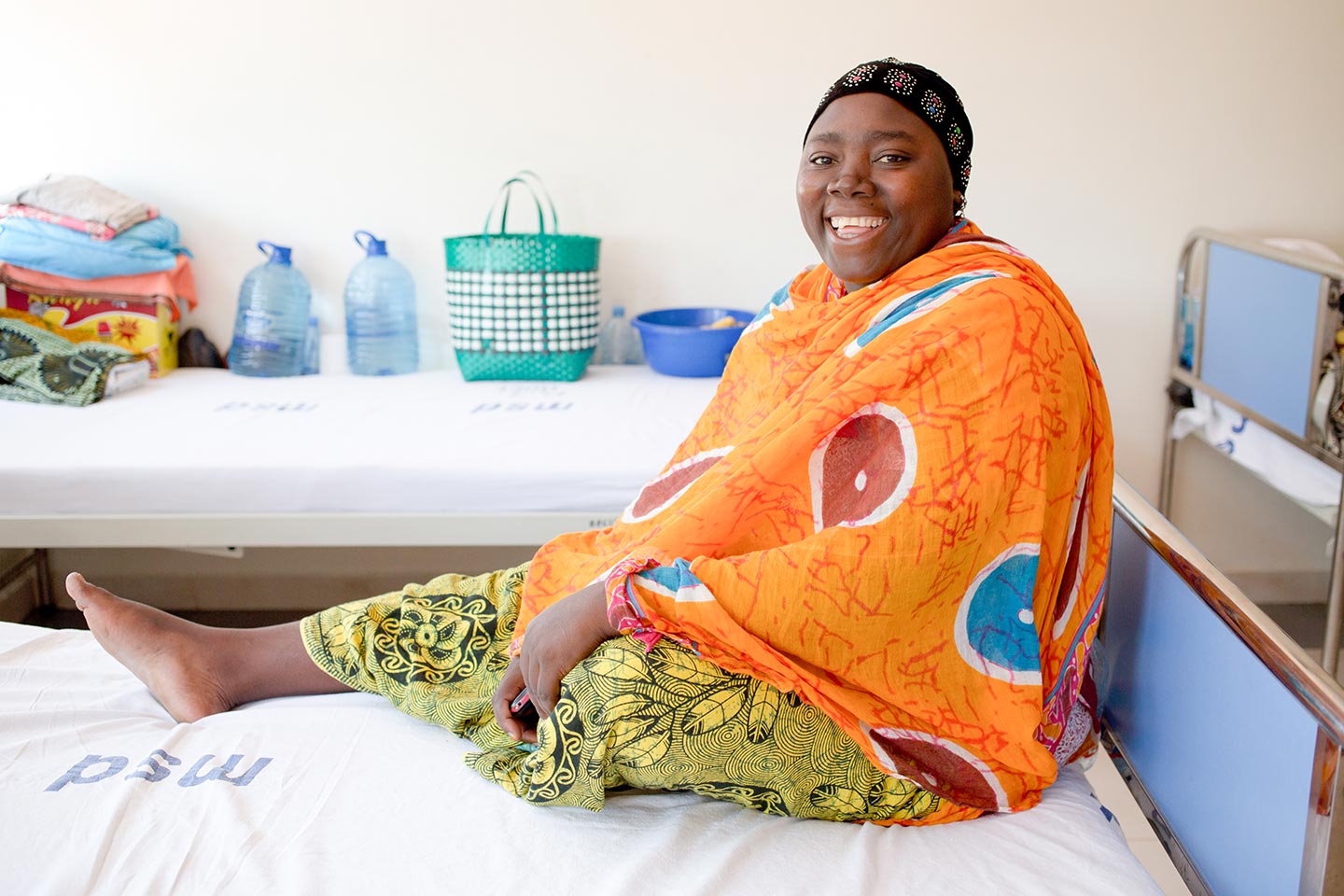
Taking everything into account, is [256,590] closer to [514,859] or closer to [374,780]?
[374,780]

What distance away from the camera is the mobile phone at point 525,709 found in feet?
5.02

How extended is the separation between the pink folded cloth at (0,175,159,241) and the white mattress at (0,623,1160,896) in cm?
202

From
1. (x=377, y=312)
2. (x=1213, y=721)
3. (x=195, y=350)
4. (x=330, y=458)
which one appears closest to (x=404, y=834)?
(x=1213, y=721)

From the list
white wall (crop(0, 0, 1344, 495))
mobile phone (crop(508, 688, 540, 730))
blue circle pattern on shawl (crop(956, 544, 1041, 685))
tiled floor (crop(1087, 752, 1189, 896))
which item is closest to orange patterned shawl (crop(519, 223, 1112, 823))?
blue circle pattern on shawl (crop(956, 544, 1041, 685))

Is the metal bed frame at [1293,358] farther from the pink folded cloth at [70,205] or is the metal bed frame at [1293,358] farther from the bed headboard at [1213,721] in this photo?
the pink folded cloth at [70,205]

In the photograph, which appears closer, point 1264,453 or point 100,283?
point 1264,453

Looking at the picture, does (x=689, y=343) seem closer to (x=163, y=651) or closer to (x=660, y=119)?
(x=660, y=119)

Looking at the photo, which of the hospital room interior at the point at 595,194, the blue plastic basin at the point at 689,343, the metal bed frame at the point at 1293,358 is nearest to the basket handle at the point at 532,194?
the hospital room interior at the point at 595,194

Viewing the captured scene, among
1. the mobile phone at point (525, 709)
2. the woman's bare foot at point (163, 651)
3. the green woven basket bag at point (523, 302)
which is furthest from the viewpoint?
the green woven basket bag at point (523, 302)

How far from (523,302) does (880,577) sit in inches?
80.5

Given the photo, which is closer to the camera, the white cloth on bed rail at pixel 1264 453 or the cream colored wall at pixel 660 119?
the white cloth on bed rail at pixel 1264 453

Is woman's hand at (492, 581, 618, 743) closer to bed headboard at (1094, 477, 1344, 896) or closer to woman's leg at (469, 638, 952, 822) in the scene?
woman's leg at (469, 638, 952, 822)

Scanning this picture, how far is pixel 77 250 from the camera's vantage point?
10.5ft

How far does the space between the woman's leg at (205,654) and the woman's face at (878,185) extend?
96 cm
